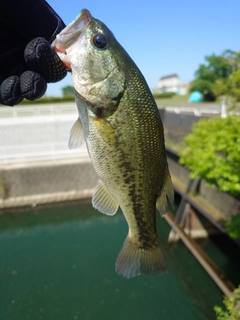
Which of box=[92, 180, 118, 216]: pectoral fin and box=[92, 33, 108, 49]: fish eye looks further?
box=[92, 180, 118, 216]: pectoral fin

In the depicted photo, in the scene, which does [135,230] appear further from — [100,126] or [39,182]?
[39,182]

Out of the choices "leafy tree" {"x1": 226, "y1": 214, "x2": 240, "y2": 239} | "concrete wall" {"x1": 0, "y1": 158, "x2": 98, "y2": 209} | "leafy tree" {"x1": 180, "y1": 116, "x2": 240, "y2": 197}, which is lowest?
"concrete wall" {"x1": 0, "y1": 158, "x2": 98, "y2": 209}

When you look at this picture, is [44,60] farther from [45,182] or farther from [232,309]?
[45,182]

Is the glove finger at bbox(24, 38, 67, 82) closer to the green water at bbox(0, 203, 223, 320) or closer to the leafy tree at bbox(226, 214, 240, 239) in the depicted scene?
the leafy tree at bbox(226, 214, 240, 239)

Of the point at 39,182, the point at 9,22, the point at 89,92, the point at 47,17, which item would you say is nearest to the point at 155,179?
the point at 89,92

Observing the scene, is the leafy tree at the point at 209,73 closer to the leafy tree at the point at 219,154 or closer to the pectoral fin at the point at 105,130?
the leafy tree at the point at 219,154

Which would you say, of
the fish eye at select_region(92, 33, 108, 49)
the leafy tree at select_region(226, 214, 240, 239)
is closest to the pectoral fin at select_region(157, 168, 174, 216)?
the fish eye at select_region(92, 33, 108, 49)
